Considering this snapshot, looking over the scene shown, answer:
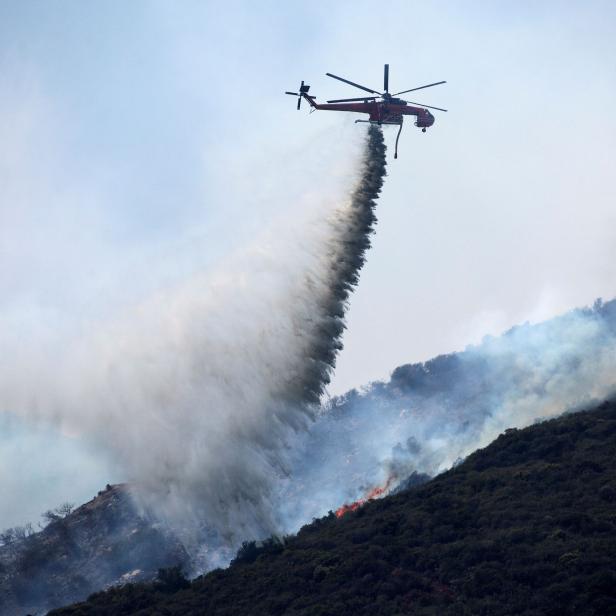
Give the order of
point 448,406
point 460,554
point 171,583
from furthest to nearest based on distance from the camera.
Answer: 1. point 448,406
2. point 171,583
3. point 460,554

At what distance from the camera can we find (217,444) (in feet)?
275

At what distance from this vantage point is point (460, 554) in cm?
8106

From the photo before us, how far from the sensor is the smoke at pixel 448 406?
133 meters

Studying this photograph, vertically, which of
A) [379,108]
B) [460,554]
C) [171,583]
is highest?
[379,108]

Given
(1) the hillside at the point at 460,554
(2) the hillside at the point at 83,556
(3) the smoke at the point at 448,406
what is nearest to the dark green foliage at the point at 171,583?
(1) the hillside at the point at 460,554

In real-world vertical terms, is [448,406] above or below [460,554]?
above

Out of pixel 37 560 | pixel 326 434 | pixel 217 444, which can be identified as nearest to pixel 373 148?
pixel 217 444

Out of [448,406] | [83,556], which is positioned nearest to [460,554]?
[83,556]

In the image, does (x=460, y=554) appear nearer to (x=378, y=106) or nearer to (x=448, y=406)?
(x=378, y=106)

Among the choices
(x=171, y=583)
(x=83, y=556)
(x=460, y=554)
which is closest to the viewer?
(x=460, y=554)

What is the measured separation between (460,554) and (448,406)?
3504 inches

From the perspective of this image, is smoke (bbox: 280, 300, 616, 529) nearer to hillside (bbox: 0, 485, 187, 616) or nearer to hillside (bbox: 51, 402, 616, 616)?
hillside (bbox: 0, 485, 187, 616)

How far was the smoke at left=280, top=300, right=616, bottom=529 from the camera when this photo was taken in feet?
438

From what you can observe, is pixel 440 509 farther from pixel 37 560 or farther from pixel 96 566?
pixel 37 560
